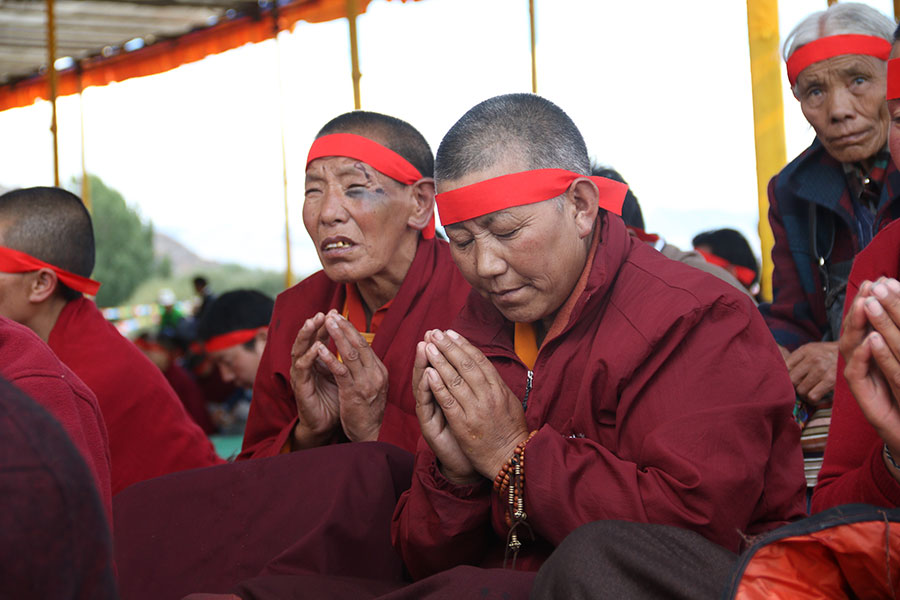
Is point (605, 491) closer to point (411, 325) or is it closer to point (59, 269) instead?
point (411, 325)

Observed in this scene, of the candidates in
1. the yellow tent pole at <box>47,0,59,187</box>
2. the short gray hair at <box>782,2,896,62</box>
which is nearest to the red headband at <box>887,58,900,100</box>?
the short gray hair at <box>782,2,896,62</box>

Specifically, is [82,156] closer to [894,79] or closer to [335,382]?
[335,382]

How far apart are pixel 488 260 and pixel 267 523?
0.84 m

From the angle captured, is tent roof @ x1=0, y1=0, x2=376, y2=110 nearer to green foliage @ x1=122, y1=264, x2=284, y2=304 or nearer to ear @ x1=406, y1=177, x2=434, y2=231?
ear @ x1=406, y1=177, x2=434, y2=231

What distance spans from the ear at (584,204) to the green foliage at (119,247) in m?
18.8

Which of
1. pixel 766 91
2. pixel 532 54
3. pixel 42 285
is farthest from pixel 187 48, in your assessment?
pixel 766 91

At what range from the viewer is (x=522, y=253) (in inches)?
81.2

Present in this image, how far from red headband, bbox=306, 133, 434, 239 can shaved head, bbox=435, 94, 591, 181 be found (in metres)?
0.80

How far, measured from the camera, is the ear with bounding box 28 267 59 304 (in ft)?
10.7

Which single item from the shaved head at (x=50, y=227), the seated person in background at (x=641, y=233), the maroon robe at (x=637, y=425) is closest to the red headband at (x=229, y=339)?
the shaved head at (x=50, y=227)

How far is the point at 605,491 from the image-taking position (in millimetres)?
1785

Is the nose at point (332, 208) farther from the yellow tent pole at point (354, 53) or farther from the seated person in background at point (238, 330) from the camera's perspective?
the yellow tent pole at point (354, 53)

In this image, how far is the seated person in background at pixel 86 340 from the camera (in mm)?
3164

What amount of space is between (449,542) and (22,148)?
10356 mm
